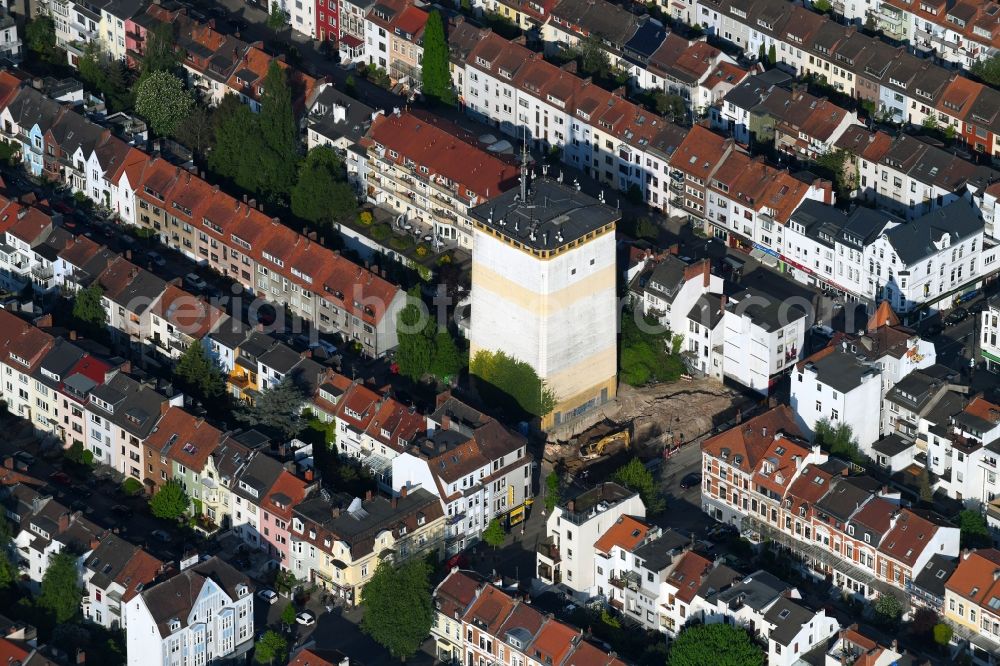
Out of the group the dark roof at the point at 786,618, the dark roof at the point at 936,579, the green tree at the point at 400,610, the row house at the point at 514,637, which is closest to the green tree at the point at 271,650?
the green tree at the point at 400,610

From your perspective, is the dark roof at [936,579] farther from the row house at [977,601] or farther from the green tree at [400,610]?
the green tree at [400,610]

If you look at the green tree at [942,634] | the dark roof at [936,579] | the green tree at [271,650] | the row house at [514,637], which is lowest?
the green tree at [271,650]

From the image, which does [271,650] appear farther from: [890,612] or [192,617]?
[890,612]

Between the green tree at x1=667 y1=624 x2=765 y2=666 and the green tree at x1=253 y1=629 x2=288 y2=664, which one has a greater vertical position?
the green tree at x1=667 y1=624 x2=765 y2=666

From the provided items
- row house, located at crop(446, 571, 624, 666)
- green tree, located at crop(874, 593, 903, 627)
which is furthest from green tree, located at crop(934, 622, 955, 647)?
row house, located at crop(446, 571, 624, 666)

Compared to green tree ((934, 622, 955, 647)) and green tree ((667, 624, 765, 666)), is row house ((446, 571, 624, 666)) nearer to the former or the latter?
green tree ((667, 624, 765, 666))

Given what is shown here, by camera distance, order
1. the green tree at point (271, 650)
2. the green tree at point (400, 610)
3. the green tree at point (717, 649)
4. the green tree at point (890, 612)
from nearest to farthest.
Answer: the green tree at point (717, 649) → the green tree at point (400, 610) → the green tree at point (271, 650) → the green tree at point (890, 612)
